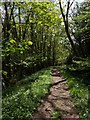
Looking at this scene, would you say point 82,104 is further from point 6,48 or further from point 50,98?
point 6,48

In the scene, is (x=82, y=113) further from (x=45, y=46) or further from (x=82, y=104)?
(x=45, y=46)

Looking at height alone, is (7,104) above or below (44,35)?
below

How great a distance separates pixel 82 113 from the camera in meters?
11.9

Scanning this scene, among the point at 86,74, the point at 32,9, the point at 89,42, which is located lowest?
the point at 86,74

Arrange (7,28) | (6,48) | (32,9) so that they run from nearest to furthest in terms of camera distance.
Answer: (6,48) → (32,9) → (7,28)

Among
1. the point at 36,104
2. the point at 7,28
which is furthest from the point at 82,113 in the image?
the point at 7,28

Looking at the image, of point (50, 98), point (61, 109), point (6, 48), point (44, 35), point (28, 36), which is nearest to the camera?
point (6, 48)

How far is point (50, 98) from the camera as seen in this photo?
14758 millimetres

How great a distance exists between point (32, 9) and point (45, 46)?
3023cm

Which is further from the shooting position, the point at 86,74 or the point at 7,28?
the point at 86,74

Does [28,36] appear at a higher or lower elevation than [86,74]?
higher

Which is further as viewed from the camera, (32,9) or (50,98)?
(32,9)

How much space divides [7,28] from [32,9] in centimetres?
297

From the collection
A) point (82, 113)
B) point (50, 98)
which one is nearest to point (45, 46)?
point (50, 98)
